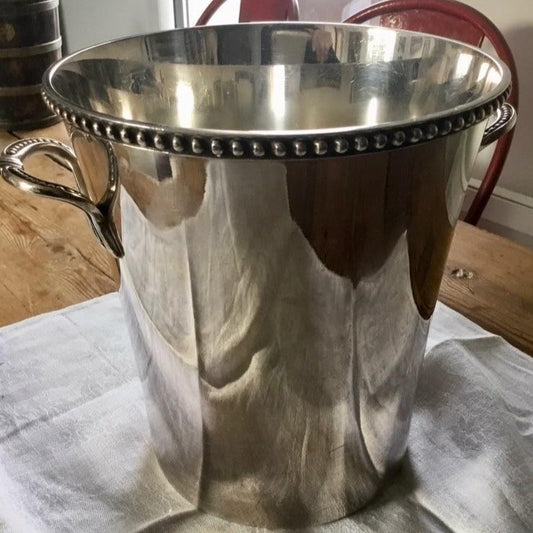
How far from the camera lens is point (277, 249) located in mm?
314

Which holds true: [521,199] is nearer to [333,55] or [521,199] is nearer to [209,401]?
[333,55]

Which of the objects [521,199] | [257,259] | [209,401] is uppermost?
[257,259]

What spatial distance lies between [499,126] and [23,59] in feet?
2.94

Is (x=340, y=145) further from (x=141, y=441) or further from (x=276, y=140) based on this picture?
(x=141, y=441)

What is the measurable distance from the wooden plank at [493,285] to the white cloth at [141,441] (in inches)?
0.8

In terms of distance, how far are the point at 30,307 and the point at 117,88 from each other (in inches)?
8.8

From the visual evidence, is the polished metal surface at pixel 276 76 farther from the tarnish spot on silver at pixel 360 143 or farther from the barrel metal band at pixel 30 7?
the barrel metal band at pixel 30 7

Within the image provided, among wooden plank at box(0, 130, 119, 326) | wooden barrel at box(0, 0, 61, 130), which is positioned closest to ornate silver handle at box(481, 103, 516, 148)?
wooden plank at box(0, 130, 119, 326)

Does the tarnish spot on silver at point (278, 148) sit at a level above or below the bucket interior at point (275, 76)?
above

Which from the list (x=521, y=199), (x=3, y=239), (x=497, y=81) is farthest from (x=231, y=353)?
(x=521, y=199)

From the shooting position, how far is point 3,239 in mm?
681

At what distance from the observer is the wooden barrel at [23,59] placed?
1.05 meters

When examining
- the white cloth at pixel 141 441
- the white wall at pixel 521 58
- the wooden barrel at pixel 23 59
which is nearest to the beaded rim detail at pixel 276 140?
the white cloth at pixel 141 441

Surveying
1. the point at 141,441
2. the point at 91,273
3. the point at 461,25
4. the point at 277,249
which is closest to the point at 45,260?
the point at 91,273
